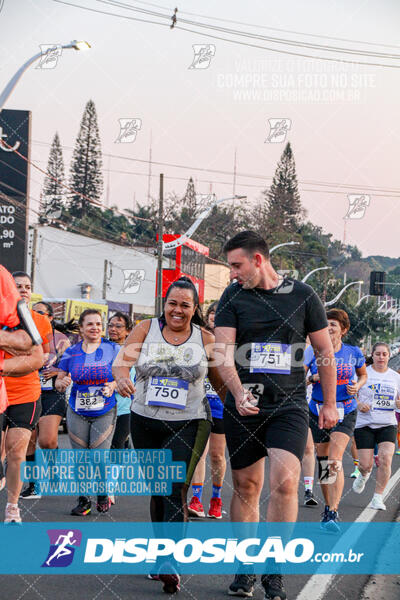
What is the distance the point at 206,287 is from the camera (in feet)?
251

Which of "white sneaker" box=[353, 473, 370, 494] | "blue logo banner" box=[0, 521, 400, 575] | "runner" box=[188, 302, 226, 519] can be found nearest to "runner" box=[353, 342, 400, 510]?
"white sneaker" box=[353, 473, 370, 494]

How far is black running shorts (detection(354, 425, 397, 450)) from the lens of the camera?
9039mm

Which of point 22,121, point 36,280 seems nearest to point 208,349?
point 22,121

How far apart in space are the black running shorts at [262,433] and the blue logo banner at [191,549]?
1.39ft

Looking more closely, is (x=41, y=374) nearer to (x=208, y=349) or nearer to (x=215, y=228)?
(x=208, y=349)

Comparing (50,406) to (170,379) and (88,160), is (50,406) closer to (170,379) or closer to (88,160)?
(170,379)

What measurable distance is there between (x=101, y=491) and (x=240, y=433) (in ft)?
10.3

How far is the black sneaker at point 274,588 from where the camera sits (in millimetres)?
4473

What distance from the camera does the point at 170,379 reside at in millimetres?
5320

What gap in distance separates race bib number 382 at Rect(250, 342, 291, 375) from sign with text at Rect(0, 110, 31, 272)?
25412 millimetres

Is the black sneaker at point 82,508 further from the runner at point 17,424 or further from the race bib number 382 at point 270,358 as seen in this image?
the race bib number 382 at point 270,358

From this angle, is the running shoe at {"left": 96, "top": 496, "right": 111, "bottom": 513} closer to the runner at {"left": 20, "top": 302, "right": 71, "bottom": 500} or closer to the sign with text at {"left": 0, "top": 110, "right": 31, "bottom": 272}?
the runner at {"left": 20, "top": 302, "right": 71, "bottom": 500}

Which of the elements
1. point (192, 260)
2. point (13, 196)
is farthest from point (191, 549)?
point (192, 260)

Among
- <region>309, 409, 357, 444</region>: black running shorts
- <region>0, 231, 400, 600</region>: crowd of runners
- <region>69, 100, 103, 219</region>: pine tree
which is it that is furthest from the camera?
<region>69, 100, 103, 219</region>: pine tree
